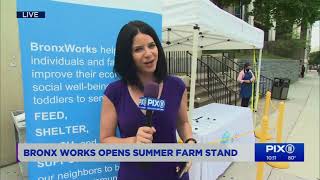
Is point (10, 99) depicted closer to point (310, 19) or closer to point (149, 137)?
point (149, 137)

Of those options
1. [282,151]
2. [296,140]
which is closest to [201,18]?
[282,151]

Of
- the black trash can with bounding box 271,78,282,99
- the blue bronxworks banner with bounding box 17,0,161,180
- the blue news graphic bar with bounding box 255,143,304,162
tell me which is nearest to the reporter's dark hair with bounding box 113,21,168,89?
the blue bronxworks banner with bounding box 17,0,161,180

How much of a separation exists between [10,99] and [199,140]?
3.26 m

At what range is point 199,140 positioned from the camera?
14.1ft

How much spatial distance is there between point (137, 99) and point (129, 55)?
0.27 metres

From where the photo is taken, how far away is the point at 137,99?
1997 mm

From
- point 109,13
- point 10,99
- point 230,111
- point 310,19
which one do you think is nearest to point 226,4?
point 310,19

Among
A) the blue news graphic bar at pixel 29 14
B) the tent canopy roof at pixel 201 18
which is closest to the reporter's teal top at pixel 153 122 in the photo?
the blue news graphic bar at pixel 29 14

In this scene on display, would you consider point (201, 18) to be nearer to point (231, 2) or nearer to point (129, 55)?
point (129, 55)

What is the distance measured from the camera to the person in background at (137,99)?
197 cm

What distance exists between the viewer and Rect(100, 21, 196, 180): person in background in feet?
6.47

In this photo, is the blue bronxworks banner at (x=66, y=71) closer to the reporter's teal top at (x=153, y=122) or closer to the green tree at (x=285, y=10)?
the reporter's teal top at (x=153, y=122)

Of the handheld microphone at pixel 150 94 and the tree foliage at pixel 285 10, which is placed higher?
the tree foliage at pixel 285 10

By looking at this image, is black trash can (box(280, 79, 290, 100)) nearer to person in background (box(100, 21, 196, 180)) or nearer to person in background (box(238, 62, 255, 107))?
person in background (box(238, 62, 255, 107))
